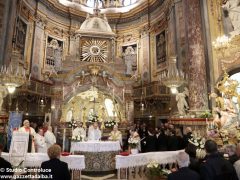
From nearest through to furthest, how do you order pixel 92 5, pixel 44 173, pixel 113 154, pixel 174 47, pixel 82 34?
1. pixel 44 173
2. pixel 113 154
3. pixel 174 47
4. pixel 82 34
5. pixel 92 5

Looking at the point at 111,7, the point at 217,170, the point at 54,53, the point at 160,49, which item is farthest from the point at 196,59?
the point at 111,7

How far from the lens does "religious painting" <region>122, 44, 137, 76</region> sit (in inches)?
734

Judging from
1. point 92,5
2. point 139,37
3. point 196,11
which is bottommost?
point 196,11

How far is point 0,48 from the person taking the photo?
36.9ft

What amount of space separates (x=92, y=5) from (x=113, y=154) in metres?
18.1

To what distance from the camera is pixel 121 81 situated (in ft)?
45.9

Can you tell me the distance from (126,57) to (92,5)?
23.9 feet

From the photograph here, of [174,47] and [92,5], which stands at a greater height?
[92,5]

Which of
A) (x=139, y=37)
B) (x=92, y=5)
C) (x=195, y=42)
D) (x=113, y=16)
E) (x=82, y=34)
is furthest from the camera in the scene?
(x=92, y=5)

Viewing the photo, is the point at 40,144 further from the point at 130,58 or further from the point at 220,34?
the point at 130,58

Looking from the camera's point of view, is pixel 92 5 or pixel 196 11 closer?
pixel 196 11

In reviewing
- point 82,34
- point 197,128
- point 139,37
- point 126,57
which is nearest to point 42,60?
point 82,34

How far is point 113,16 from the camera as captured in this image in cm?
2012

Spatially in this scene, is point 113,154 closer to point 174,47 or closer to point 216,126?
point 216,126
